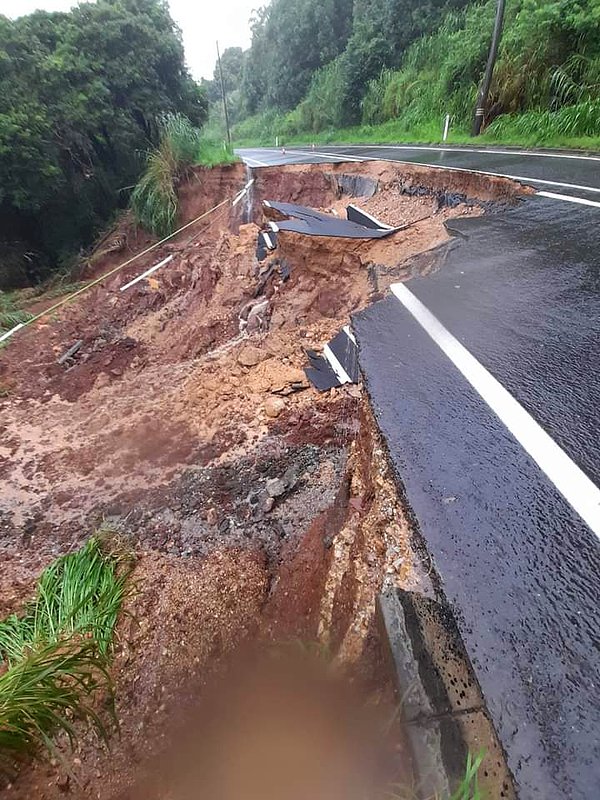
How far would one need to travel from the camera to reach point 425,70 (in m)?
17.7

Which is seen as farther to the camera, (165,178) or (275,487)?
(165,178)

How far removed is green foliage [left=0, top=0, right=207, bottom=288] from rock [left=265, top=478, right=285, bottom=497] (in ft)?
39.4

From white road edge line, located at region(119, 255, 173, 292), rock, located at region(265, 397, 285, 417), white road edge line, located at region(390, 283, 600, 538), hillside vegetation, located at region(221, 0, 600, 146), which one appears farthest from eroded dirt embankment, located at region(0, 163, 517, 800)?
hillside vegetation, located at region(221, 0, 600, 146)

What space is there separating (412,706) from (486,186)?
636 cm

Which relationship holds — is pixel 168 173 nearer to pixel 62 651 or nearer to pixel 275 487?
pixel 275 487

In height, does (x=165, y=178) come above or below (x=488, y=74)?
below

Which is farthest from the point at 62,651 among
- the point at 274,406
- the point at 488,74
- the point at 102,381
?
the point at 488,74

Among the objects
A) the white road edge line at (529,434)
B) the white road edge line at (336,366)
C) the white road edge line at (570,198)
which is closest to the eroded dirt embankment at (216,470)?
the white road edge line at (336,366)

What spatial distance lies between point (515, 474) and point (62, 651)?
96.4 inches

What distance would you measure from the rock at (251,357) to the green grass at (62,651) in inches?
95.2

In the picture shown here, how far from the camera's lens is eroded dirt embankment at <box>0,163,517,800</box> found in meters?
2.28

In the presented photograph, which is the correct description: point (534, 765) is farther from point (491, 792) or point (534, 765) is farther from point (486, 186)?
point (486, 186)

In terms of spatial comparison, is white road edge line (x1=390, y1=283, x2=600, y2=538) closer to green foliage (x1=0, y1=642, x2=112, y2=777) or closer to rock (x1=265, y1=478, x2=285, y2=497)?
rock (x1=265, y1=478, x2=285, y2=497)

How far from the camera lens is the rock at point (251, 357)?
5160 mm
